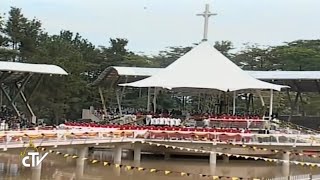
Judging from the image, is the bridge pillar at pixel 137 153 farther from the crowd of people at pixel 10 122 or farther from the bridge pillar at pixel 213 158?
the crowd of people at pixel 10 122

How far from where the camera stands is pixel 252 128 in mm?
32188

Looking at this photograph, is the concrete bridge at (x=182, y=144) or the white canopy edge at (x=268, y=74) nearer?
the concrete bridge at (x=182, y=144)

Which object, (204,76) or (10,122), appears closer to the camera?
(10,122)

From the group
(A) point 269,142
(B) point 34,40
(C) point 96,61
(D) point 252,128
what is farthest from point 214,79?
(C) point 96,61

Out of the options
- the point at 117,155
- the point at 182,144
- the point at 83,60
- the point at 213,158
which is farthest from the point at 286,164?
the point at 83,60

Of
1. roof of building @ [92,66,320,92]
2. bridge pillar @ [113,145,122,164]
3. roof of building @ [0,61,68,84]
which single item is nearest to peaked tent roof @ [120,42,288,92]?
roof of building @ [92,66,320,92]

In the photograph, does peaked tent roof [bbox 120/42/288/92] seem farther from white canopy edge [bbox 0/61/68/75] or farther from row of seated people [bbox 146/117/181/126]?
white canopy edge [bbox 0/61/68/75]

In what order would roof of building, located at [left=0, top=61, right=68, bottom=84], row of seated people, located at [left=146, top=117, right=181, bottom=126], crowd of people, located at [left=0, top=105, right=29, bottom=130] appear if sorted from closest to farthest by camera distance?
crowd of people, located at [left=0, top=105, right=29, bottom=130], row of seated people, located at [left=146, top=117, right=181, bottom=126], roof of building, located at [left=0, top=61, right=68, bottom=84]

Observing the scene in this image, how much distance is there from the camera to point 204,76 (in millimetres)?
35969

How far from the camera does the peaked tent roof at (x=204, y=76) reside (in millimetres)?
34656

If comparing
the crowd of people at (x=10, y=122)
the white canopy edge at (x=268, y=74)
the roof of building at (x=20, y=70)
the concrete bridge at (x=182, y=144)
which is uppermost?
the white canopy edge at (x=268, y=74)

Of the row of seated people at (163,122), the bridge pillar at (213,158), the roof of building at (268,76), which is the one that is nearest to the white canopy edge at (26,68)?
the roof of building at (268,76)

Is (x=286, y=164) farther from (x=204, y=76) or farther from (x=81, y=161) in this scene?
(x=81, y=161)

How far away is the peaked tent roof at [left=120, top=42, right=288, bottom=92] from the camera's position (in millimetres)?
34656
